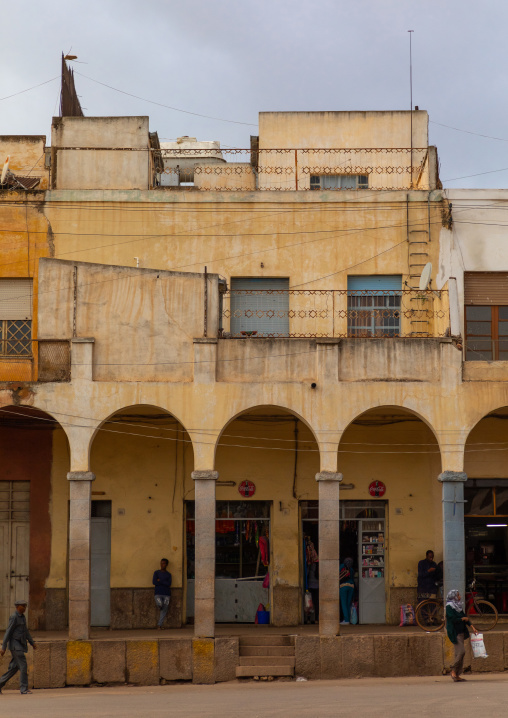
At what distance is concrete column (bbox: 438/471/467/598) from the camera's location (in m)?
20.4

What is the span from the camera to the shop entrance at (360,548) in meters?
23.4

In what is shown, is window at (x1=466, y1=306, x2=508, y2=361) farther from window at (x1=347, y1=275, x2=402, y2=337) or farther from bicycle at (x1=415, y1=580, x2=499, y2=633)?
bicycle at (x1=415, y1=580, x2=499, y2=633)

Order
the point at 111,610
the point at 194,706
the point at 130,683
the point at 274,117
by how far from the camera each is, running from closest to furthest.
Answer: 1. the point at 194,706
2. the point at 130,683
3. the point at 111,610
4. the point at 274,117

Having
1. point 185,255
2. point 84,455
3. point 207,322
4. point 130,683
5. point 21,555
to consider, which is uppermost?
point 185,255

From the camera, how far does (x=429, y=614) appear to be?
21453mm

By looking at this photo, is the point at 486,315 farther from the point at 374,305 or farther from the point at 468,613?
the point at 468,613

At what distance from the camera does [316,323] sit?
Answer: 23531 millimetres

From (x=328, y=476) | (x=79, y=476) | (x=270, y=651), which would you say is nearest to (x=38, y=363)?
(x=79, y=476)

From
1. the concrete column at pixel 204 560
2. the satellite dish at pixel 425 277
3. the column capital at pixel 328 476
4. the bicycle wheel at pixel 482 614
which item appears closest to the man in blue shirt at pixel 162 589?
the concrete column at pixel 204 560

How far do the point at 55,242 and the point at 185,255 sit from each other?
2830 millimetres

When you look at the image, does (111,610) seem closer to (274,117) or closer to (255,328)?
(255,328)

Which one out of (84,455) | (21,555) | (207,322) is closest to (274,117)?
(207,322)

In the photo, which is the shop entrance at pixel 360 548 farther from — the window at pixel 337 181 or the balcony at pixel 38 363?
the window at pixel 337 181

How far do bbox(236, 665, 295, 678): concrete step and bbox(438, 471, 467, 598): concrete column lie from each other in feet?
10.8
